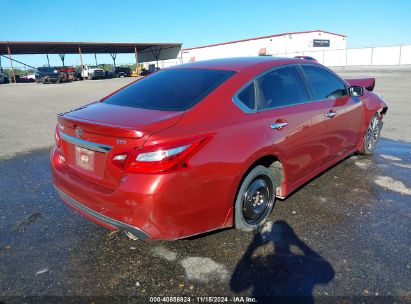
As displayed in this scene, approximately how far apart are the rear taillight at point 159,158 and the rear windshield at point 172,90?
449mm

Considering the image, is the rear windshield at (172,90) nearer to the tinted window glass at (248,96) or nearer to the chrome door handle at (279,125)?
the tinted window glass at (248,96)

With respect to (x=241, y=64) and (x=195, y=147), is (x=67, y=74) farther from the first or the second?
(x=195, y=147)

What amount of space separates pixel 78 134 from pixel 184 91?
3.29 ft

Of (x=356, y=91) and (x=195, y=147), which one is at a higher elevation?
(x=356, y=91)

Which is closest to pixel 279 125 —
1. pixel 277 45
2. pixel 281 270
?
pixel 281 270

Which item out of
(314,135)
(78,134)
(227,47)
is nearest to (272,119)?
(314,135)

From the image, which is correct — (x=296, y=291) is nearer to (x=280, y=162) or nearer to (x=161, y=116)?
(x=280, y=162)

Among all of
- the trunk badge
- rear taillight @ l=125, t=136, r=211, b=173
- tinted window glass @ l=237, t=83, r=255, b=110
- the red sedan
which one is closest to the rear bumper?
the red sedan

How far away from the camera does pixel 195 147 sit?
2564mm

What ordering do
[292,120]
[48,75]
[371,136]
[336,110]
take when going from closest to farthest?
[292,120] → [336,110] → [371,136] → [48,75]

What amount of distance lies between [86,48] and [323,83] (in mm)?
49851

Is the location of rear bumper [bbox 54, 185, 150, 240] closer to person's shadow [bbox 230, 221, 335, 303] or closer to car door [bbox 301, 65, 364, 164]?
person's shadow [bbox 230, 221, 335, 303]

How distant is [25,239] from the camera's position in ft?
10.9

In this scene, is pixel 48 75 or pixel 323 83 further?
pixel 48 75
